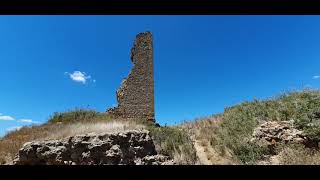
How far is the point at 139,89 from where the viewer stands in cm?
1844

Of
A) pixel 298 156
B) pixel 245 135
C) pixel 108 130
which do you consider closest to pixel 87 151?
pixel 108 130

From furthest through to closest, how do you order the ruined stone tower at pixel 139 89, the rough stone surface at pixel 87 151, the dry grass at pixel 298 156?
the ruined stone tower at pixel 139 89 → the rough stone surface at pixel 87 151 → the dry grass at pixel 298 156

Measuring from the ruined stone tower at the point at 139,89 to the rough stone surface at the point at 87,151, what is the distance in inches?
248

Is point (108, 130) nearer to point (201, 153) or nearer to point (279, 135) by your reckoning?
point (201, 153)

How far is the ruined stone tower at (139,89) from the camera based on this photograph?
18.2 m

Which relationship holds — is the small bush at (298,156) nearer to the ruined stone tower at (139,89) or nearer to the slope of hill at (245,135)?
the slope of hill at (245,135)

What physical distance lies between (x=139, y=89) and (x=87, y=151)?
7383mm

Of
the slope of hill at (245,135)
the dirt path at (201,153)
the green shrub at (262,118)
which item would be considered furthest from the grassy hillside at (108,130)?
the green shrub at (262,118)

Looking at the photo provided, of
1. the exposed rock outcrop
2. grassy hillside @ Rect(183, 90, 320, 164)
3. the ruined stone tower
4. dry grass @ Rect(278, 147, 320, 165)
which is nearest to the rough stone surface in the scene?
grassy hillside @ Rect(183, 90, 320, 164)

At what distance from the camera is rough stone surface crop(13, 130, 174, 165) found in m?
11.4
